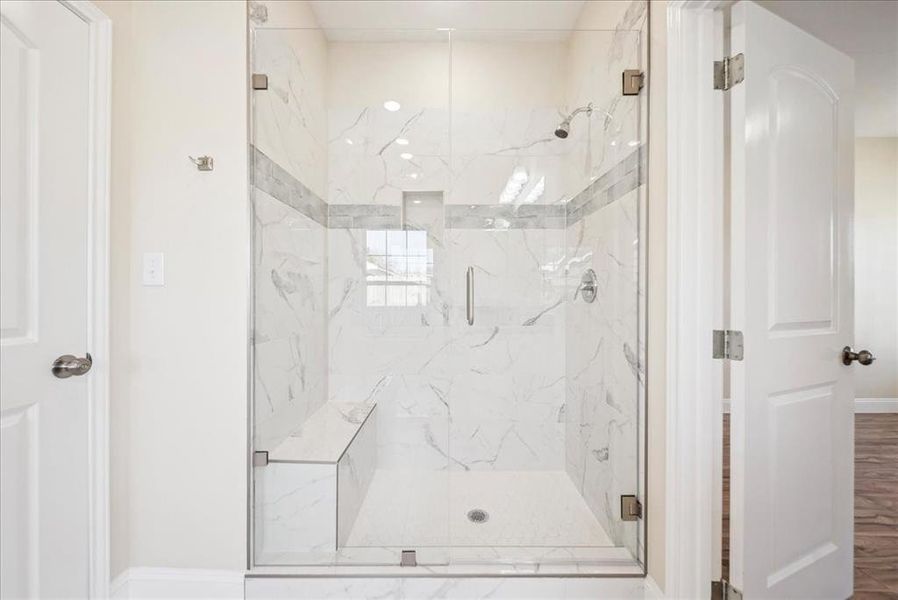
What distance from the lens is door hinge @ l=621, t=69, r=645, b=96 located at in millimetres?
1690

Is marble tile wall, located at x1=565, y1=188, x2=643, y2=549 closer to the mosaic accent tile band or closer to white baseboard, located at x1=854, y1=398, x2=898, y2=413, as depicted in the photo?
the mosaic accent tile band

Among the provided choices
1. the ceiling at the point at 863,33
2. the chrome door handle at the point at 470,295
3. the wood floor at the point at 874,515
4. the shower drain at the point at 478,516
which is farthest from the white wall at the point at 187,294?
the ceiling at the point at 863,33

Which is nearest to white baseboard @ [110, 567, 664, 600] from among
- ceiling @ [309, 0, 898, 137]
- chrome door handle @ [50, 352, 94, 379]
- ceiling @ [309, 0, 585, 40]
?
chrome door handle @ [50, 352, 94, 379]

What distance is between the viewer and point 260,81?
1.71 m

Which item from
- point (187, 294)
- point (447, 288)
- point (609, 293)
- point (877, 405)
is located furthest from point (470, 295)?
point (877, 405)

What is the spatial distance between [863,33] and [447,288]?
9.29ft

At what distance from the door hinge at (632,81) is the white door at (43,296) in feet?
6.16

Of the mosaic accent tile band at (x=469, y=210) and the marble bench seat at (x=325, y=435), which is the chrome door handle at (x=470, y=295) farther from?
the marble bench seat at (x=325, y=435)

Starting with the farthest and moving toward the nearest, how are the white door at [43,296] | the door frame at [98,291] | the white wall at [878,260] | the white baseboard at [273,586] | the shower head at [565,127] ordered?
the white wall at [878,260]
the shower head at [565,127]
the white baseboard at [273,586]
the door frame at [98,291]
the white door at [43,296]

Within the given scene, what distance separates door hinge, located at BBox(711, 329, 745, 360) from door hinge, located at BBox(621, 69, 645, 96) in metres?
Answer: 0.96

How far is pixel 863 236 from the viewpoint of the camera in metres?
4.08

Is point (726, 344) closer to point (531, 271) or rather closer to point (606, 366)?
point (606, 366)

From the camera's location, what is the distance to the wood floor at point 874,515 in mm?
1739

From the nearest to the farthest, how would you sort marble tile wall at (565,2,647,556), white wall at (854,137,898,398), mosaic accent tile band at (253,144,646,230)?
marble tile wall at (565,2,647,556) → mosaic accent tile band at (253,144,646,230) → white wall at (854,137,898,398)
